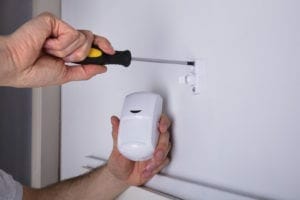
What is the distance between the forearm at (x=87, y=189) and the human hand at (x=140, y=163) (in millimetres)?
34

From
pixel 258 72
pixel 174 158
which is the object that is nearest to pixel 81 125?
pixel 174 158

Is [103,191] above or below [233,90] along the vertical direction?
below

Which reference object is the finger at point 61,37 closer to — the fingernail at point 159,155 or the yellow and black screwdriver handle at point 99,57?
the yellow and black screwdriver handle at point 99,57

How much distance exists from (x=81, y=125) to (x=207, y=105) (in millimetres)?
520

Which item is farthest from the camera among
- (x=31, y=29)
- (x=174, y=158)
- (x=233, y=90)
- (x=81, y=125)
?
(x=81, y=125)

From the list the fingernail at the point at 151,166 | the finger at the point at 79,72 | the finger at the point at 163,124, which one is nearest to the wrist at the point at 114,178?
the fingernail at the point at 151,166

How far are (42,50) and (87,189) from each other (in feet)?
1.59

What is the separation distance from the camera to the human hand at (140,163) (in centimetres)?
78

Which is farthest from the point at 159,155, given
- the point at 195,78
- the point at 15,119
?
the point at 15,119

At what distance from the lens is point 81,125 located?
1.15 metres

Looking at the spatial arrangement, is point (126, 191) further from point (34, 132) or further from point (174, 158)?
point (34, 132)

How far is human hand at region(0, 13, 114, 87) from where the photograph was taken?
1.86 ft

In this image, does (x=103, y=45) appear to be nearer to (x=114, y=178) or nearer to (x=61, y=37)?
(x=61, y=37)

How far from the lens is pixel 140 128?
0.73m
